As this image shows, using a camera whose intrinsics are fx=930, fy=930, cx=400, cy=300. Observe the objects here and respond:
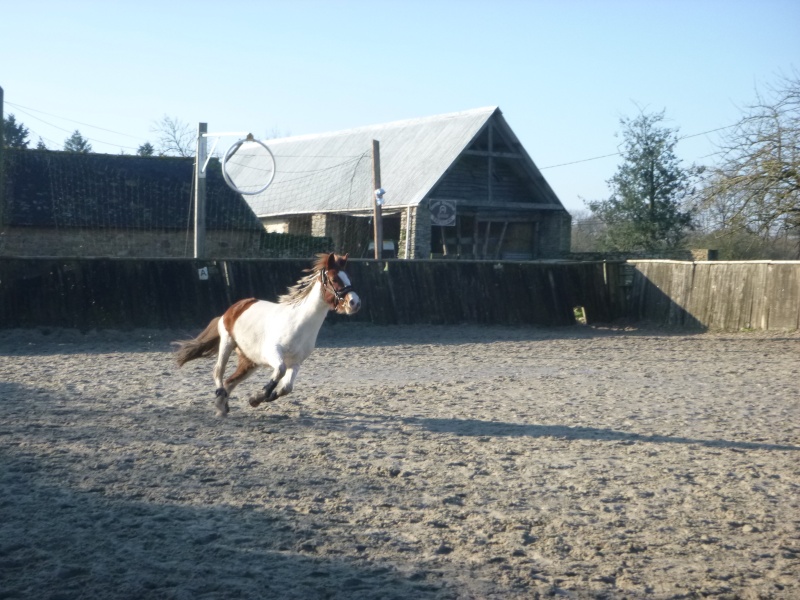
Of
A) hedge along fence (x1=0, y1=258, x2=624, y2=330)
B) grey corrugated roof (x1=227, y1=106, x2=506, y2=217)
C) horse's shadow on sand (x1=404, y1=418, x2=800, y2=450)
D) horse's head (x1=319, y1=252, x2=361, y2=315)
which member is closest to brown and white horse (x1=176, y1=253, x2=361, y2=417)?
horse's head (x1=319, y1=252, x2=361, y2=315)

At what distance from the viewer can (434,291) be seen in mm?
23125

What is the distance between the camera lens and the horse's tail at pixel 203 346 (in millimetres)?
11023

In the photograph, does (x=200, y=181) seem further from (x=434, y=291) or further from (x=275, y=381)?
(x=275, y=381)

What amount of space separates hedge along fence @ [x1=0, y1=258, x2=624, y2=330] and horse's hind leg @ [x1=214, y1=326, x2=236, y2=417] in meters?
9.70

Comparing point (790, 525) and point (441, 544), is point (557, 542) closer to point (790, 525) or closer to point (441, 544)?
point (441, 544)

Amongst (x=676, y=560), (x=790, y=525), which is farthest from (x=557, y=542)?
(x=790, y=525)

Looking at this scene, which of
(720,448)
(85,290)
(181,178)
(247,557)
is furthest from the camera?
(181,178)

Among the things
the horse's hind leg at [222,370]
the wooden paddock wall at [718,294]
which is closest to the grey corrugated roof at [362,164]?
the wooden paddock wall at [718,294]

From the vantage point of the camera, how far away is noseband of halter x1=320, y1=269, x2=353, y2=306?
31.7ft

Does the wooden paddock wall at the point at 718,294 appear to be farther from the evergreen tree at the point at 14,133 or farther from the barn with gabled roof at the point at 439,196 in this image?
the evergreen tree at the point at 14,133

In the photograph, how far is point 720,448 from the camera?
8727 millimetres

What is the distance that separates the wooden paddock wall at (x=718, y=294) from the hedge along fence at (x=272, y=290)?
0.90 metres

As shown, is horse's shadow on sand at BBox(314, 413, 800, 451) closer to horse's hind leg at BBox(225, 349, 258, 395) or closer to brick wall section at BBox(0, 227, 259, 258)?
horse's hind leg at BBox(225, 349, 258, 395)

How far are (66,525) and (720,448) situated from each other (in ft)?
19.2
